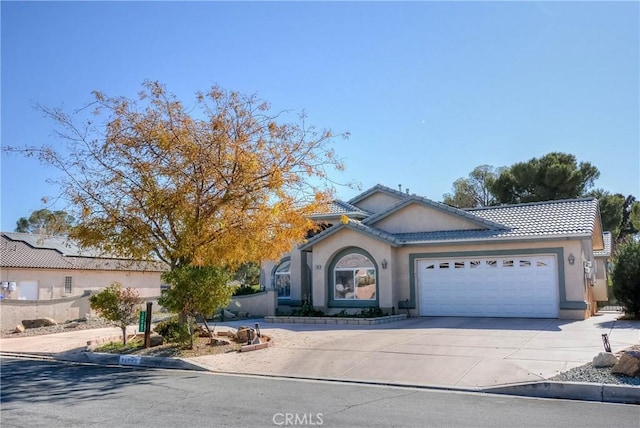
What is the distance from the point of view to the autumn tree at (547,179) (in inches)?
1577

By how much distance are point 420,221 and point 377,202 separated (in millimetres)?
A: 6506

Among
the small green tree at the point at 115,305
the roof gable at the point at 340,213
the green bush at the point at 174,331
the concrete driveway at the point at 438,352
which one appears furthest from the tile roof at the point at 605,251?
the small green tree at the point at 115,305

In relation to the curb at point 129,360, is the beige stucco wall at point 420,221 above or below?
above

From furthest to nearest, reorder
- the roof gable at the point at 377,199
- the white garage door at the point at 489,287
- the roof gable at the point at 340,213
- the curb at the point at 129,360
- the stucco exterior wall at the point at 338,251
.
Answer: the roof gable at the point at 377,199 < the roof gable at the point at 340,213 < the stucco exterior wall at the point at 338,251 < the white garage door at the point at 489,287 < the curb at the point at 129,360

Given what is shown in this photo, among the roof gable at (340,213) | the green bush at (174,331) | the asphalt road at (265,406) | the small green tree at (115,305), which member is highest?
the roof gable at (340,213)

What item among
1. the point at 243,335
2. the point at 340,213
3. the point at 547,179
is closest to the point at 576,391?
the point at 243,335

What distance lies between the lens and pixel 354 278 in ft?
75.4

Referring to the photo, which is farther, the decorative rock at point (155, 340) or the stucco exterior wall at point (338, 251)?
the stucco exterior wall at point (338, 251)

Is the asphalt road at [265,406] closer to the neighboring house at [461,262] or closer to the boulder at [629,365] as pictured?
the boulder at [629,365]

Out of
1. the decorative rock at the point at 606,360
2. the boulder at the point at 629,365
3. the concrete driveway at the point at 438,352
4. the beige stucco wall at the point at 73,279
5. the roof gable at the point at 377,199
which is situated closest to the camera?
the boulder at the point at 629,365

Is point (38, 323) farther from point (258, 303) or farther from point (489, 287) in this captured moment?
point (489, 287)

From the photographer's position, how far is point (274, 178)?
1482cm

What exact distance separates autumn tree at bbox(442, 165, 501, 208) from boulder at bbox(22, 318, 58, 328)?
120 feet

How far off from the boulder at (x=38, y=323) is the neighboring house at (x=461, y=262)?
1070 cm
